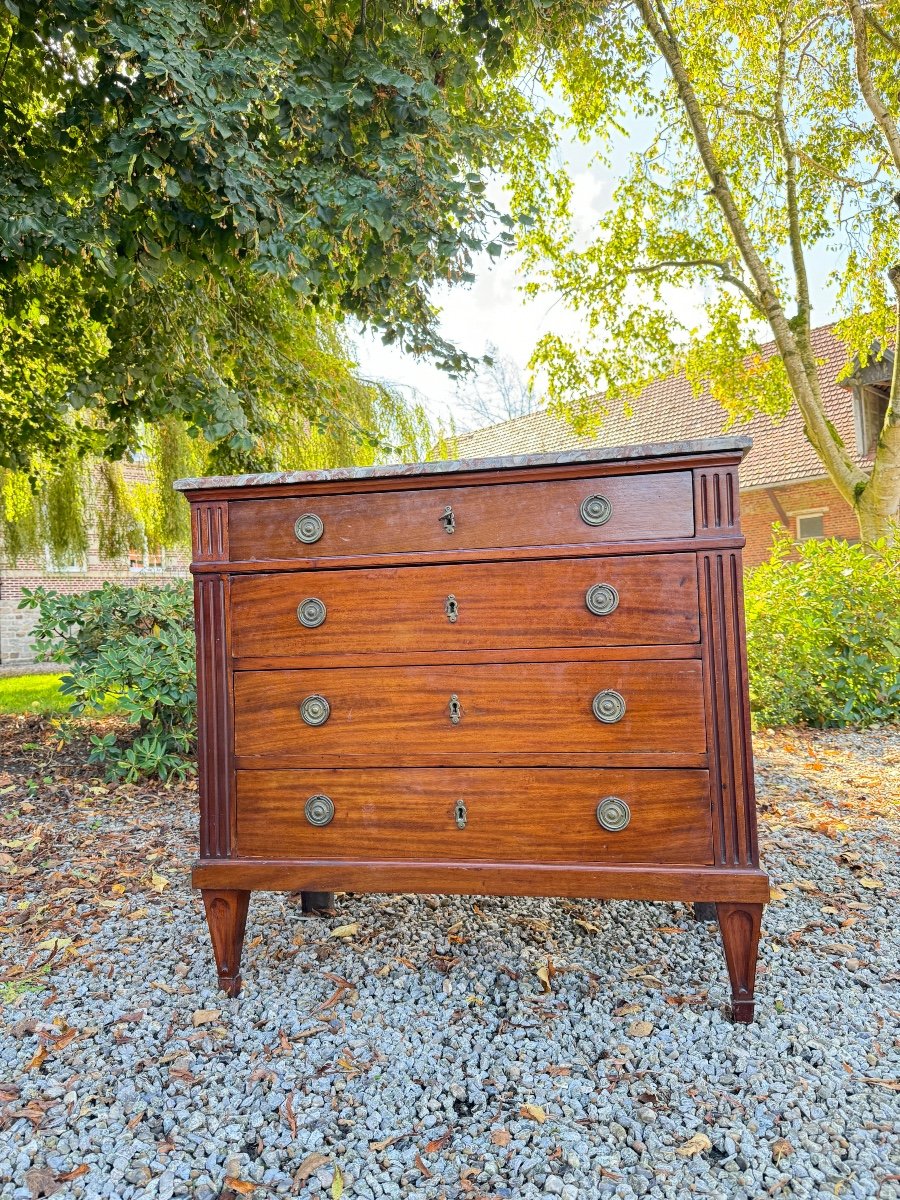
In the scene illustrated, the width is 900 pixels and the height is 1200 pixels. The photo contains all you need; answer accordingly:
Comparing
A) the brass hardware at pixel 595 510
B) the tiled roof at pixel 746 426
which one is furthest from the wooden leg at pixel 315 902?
the tiled roof at pixel 746 426

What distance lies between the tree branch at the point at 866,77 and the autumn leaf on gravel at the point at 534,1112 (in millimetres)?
7604

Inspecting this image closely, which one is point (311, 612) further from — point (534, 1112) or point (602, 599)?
point (534, 1112)

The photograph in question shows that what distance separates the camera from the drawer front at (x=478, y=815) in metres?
1.80

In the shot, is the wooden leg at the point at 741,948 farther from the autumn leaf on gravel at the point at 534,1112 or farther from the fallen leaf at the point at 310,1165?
the fallen leaf at the point at 310,1165

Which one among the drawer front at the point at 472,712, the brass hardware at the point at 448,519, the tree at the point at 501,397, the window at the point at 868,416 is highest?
the tree at the point at 501,397

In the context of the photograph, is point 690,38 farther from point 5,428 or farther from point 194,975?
point 194,975

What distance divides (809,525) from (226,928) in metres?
13.3

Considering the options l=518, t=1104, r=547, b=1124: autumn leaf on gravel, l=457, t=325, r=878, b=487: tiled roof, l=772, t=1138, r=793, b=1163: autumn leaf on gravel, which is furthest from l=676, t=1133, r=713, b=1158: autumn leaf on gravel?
l=457, t=325, r=878, b=487: tiled roof

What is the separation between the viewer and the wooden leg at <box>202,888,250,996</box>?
6.61 feet

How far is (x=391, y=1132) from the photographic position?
1484 millimetres

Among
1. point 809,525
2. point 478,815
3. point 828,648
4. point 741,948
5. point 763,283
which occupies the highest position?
point 763,283

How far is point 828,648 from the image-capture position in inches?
212

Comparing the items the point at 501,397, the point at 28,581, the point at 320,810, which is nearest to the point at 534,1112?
the point at 320,810

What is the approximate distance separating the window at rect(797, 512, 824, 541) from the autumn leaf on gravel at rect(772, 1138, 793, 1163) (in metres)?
12.9
